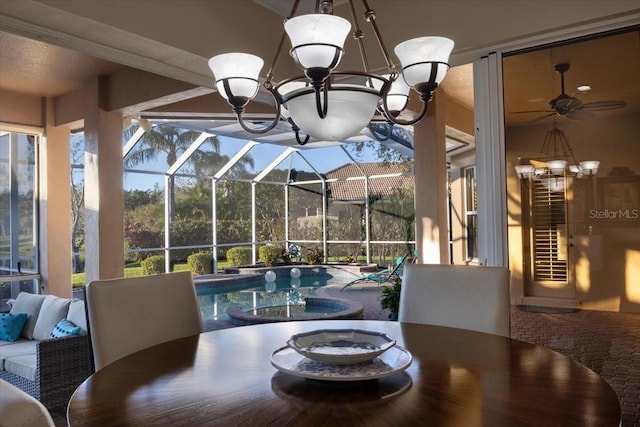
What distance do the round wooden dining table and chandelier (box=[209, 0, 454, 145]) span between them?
0.90 metres

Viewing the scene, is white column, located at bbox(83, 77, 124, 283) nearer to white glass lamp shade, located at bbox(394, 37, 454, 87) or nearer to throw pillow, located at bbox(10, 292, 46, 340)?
throw pillow, located at bbox(10, 292, 46, 340)

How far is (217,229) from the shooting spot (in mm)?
11109

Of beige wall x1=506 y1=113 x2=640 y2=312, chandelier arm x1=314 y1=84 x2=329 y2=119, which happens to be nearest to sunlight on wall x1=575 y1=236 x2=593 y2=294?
beige wall x1=506 y1=113 x2=640 y2=312

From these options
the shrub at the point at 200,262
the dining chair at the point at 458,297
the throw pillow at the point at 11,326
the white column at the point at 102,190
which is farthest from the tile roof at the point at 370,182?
the dining chair at the point at 458,297

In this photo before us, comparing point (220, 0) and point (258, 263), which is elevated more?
point (220, 0)

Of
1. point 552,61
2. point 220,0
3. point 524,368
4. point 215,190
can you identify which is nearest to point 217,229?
point 215,190

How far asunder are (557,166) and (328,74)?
1796 mm

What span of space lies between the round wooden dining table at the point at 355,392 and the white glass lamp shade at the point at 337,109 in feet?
2.90

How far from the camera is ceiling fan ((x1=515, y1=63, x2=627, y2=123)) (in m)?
2.67

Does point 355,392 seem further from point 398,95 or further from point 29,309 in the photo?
point 29,309

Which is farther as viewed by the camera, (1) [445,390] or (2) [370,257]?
(2) [370,257]

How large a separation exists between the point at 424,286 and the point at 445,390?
114 cm

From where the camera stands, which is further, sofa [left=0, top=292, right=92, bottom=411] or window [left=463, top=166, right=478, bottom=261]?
window [left=463, top=166, right=478, bottom=261]

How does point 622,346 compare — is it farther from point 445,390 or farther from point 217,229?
point 217,229
